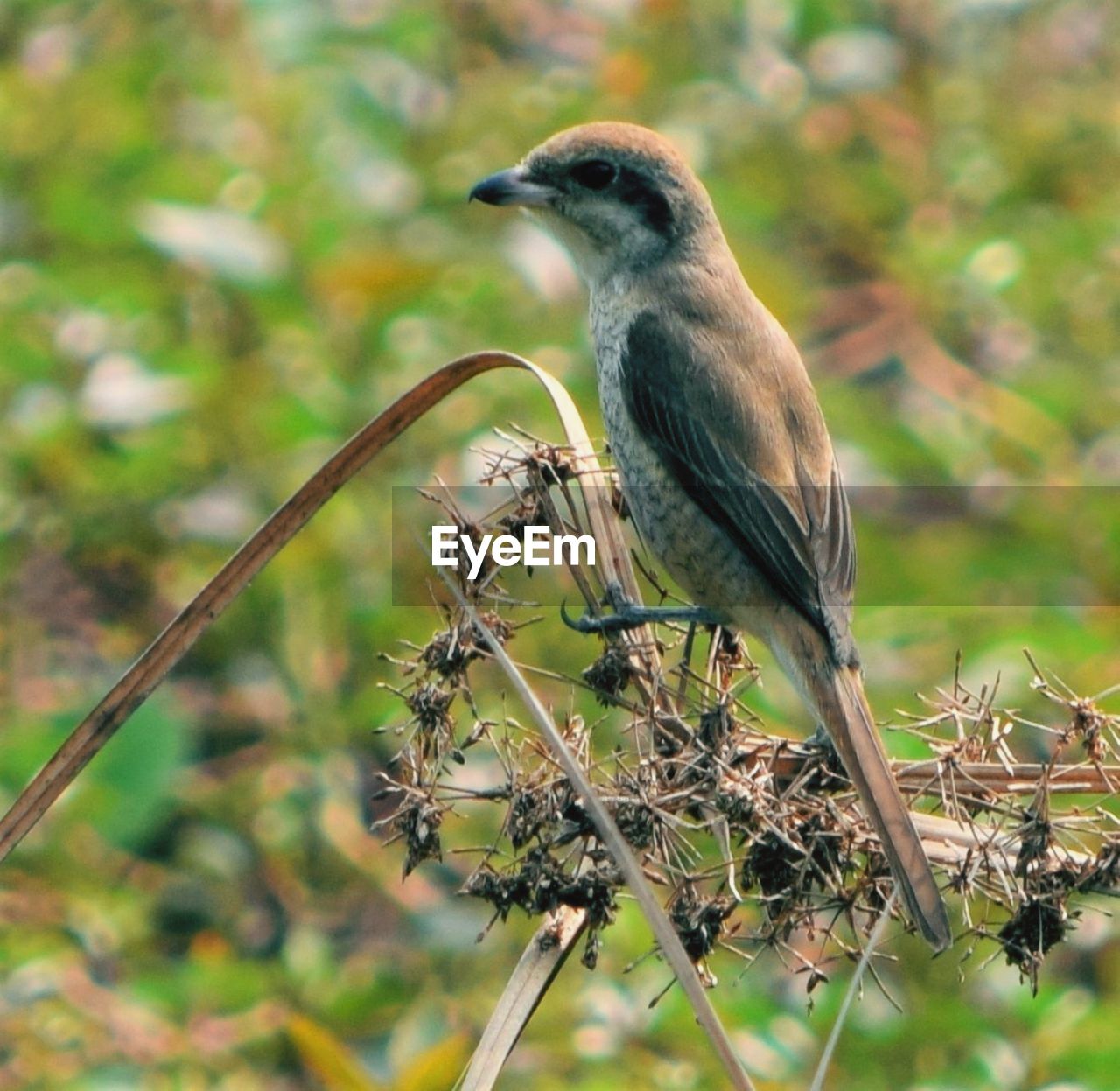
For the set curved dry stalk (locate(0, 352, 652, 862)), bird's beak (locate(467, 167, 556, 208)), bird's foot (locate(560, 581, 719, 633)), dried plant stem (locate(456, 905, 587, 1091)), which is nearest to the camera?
dried plant stem (locate(456, 905, 587, 1091))

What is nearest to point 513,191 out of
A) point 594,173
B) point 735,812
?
point 594,173

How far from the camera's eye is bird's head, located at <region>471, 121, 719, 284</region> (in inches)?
147

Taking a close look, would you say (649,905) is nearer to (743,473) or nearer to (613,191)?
(743,473)

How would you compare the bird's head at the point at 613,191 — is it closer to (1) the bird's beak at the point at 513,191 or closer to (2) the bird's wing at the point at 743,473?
(1) the bird's beak at the point at 513,191

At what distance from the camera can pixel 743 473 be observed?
3.43 metres

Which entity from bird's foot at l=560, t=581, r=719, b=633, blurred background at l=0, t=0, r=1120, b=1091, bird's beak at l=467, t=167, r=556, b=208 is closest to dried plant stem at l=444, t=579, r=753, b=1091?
blurred background at l=0, t=0, r=1120, b=1091

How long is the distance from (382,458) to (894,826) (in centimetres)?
230

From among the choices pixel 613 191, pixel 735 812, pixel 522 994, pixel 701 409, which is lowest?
pixel 522 994

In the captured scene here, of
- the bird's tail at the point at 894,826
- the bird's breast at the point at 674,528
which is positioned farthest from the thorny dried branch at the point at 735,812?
the bird's breast at the point at 674,528

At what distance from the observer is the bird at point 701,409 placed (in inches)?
130

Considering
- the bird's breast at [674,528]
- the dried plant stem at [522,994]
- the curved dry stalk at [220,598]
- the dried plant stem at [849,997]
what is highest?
the curved dry stalk at [220,598]

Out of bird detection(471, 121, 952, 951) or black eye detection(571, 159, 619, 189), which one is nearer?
bird detection(471, 121, 952, 951)

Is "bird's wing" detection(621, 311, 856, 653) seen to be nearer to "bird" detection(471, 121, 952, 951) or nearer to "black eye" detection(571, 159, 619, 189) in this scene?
"bird" detection(471, 121, 952, 951)

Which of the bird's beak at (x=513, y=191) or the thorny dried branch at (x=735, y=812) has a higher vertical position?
the bird's beak at (x=513, y=191)
